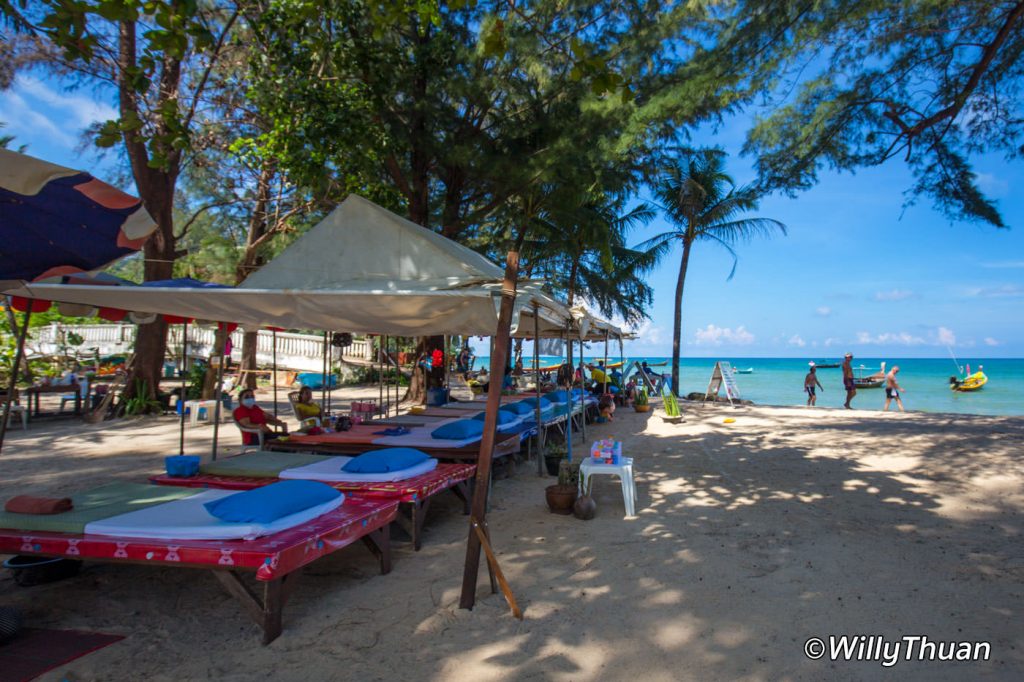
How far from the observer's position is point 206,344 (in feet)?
92.5

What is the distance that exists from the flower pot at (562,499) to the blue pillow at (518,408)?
3122 mm

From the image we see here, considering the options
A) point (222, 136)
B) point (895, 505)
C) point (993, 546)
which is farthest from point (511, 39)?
point (993, 546)

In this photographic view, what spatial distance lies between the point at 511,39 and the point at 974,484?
974 cm

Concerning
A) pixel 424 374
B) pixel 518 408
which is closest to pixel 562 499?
pixel 518 408

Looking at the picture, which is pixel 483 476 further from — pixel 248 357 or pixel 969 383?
pixel 969 383

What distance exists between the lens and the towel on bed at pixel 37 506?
151 inches

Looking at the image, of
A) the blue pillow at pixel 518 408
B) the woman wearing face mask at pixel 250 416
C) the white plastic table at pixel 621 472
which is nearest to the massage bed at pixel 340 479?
the white plastic table at pixel 621 472

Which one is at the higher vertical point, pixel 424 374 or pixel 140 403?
pixel 424 374

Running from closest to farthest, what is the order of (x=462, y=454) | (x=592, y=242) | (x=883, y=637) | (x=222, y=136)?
(x=883, y=637), (x=462, y=454), (x=222, y=136), (x=592, y=242)

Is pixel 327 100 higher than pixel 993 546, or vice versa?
pixel 327 100

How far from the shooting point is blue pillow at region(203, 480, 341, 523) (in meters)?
3.60

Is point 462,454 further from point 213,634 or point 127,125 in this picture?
point 127,125

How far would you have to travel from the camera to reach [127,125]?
3783mm

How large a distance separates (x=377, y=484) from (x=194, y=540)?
5.87 feet
